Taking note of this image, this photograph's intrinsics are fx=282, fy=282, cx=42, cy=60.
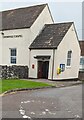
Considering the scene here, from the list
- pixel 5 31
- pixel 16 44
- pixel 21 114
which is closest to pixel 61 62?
pixel 16 44

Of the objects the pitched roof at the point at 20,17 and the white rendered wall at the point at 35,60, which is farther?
the pitched roof at the point at 20,17

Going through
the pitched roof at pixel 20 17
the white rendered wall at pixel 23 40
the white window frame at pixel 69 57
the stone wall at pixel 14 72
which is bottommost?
the stone wall at pixel 14 72

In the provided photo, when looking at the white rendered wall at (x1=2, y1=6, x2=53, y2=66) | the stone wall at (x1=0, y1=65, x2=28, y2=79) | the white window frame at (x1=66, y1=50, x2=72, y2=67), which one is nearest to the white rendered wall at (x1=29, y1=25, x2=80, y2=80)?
the white window frame at (x1=66, y1=50, x2=72, y2=67)

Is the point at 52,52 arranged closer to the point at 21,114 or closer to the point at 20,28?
the point at 20,28

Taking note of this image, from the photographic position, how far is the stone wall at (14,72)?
90.5 feet

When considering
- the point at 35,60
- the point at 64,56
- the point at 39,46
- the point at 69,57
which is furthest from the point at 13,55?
the point at 69,57

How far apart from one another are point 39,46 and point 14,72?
4471mm

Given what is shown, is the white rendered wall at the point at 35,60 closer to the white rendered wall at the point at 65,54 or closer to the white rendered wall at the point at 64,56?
the white rendered wall at the point at 64,56

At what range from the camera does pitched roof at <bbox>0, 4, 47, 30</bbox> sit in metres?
33.0

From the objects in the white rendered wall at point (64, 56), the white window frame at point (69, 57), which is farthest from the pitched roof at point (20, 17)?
the white window frame at point (69, 57)

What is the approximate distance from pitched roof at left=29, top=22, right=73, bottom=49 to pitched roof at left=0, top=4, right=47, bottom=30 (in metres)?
2.03

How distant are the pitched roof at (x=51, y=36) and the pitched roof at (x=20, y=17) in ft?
6.65

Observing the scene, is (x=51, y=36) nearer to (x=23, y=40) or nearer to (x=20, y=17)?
(x=23, y=40)

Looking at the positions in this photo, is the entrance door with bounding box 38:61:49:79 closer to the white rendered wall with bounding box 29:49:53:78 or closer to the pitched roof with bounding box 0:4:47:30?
the white rendered wall with bounding box 29:49:53:78
